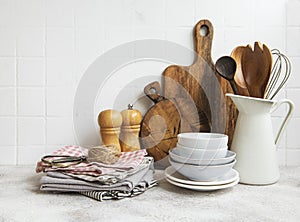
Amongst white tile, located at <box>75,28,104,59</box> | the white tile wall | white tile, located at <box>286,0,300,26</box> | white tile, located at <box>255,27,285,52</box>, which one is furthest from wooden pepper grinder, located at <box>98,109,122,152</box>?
white tile, located at <box>286,0,300,26</box>

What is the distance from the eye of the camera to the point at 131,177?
0.81m

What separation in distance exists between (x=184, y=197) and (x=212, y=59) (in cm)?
50

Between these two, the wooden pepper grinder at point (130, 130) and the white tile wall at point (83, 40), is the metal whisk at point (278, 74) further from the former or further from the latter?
the wooden pepper grinder at point (130, 130)

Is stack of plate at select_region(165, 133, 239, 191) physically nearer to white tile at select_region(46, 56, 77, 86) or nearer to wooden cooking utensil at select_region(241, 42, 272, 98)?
wooden cooking utensil at select_region(241, 42, 272, 98)

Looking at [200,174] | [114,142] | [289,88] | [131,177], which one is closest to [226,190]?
[200,174]

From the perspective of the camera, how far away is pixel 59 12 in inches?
42.8

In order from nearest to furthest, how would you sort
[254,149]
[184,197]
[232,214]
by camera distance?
1. [232,214]
2. [184,197]
3. [254,149]

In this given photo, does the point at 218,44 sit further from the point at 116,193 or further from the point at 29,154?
the point at 29,154

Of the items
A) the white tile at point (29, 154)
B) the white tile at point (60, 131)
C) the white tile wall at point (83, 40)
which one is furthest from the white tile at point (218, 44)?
the white tile at point (29, 154)

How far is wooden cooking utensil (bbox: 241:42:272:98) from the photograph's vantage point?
0.90 m

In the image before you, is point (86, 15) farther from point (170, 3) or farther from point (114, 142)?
point (114, 142)

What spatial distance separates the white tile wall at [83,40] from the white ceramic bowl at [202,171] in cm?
38

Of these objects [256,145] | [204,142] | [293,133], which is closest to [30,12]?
[204,142]

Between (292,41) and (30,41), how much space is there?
2.95ft
